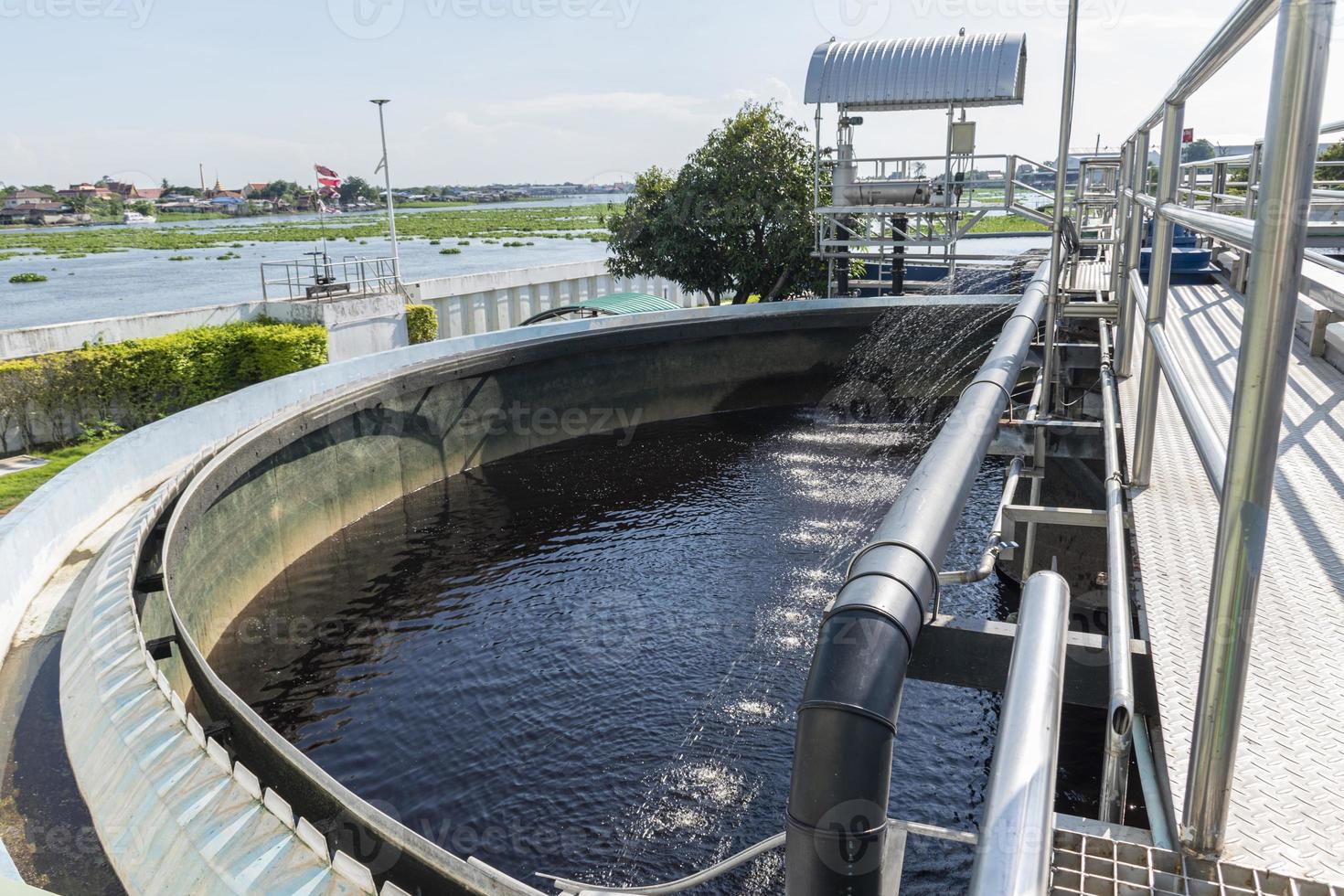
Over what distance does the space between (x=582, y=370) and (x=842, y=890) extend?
13693mm

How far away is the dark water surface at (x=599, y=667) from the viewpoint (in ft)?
21.1

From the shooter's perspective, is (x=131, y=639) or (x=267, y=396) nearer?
(x=131, y=639)

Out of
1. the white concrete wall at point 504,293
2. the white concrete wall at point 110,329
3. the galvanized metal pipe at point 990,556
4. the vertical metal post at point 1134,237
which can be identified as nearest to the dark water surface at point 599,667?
the galvanized metal pipe at point 990,556

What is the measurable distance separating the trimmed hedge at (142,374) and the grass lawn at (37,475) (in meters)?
0.47

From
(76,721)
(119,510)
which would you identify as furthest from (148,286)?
(76,721)

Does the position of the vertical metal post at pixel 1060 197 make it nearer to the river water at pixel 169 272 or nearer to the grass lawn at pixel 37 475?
the grass lawn at pixel 37 475

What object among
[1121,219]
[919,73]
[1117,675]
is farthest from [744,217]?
[1117,675]

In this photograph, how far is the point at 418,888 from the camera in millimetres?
3693

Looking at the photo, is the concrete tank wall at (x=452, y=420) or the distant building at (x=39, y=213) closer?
the concrete tank wall at (x=452, y=420)

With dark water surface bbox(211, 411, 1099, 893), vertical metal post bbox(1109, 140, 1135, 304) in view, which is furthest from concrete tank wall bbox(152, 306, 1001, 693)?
vertical metal post bbox(1109, 140, 1135, 304)

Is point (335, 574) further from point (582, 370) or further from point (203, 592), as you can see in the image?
point (582, 370)

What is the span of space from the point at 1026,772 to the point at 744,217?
22765 mm

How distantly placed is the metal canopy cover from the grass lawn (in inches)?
632

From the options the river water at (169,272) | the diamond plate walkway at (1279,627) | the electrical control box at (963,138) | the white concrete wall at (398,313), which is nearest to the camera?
the diamond plate walkway at (1279,627)
